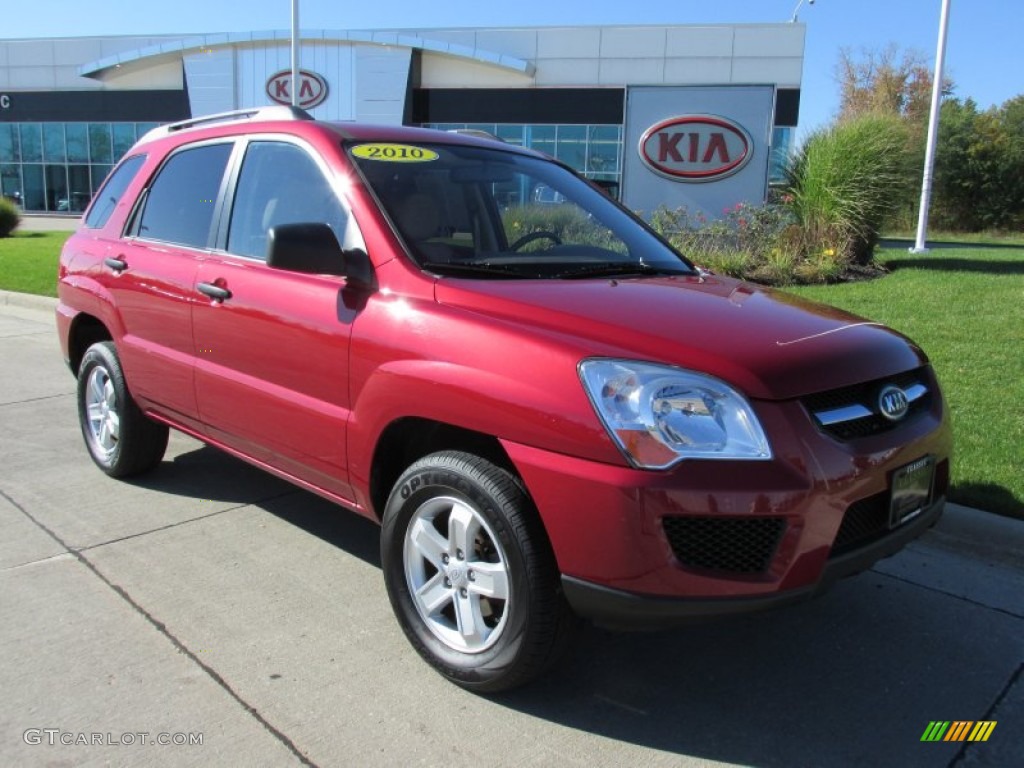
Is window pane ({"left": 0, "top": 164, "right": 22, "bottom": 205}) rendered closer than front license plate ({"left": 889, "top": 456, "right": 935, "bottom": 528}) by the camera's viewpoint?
No

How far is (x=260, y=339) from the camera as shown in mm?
3398

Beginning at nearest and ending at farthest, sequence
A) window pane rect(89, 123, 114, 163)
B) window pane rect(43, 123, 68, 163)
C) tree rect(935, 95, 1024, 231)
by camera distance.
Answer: window pane rect(89, 123, 114, 163) < window pane rect(43, 123, 68, 163) < tree rect(935, 95, 1024, 231)

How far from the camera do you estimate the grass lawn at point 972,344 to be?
172 inches

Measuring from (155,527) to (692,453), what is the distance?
2.98 m

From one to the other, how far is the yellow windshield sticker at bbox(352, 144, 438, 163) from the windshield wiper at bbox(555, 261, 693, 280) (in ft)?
2.84

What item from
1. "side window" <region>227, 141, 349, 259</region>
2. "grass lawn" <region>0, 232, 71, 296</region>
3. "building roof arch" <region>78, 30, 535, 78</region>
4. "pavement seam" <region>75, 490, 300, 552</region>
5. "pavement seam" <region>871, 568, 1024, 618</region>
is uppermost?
"building roof arch" <region>78, 30, 535, 78</region>

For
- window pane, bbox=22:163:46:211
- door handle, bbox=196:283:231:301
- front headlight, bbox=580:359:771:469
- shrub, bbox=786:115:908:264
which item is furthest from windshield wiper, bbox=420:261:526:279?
window pane, bbox=22:163:46:211

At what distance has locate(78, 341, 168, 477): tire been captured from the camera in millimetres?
4520

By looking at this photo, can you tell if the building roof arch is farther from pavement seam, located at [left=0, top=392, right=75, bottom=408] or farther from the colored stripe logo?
the colored stripe logo

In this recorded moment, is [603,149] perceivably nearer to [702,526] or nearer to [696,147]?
[696,147]

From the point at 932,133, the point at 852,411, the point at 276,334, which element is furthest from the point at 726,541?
the point at 932,133

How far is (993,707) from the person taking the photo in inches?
109

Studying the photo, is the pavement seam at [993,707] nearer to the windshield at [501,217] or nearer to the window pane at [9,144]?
the windshield at [501,217]

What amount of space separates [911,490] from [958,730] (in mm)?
771
